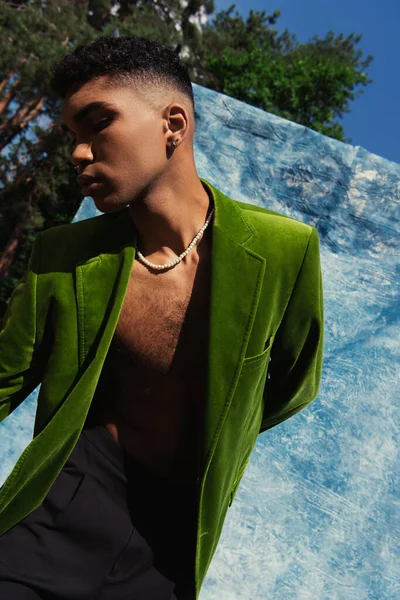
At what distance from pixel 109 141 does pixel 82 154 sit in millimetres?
77

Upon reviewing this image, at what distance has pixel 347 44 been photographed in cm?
1844

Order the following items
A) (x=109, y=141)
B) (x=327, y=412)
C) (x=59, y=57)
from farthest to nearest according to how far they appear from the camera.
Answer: (x=59, y=57), (x=327, y=412), (x=109, y=141)

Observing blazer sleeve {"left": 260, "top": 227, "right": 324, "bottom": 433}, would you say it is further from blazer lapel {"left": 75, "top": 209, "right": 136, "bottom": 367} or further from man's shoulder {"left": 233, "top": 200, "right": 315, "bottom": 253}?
blazer lapel {"left": 75, "top": 209, "right": 136, "bottom": 367}

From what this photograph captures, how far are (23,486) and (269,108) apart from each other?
1359cm

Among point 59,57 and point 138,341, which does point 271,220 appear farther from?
point 59,57

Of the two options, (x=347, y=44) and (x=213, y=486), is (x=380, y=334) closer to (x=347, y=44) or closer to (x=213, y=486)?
(x=213, y=486)

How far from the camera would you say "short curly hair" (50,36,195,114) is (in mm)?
1567

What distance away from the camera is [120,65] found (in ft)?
5.24

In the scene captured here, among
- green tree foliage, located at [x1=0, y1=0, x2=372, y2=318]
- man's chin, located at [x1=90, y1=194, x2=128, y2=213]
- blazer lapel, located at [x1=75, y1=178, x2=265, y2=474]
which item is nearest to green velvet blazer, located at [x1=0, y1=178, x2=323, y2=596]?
blazer lapel, located at [x1=75, y1=178, x2=265, y2=474]

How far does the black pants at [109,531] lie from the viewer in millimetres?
1635

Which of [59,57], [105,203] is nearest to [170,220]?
[105,203]

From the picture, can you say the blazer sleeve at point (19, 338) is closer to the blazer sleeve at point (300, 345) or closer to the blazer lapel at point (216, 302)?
the blazer lapel at point (216, 302)

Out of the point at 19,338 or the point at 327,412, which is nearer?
the point at 19,338

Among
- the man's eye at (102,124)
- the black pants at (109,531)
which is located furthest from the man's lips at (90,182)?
the black pants at (109,531)
